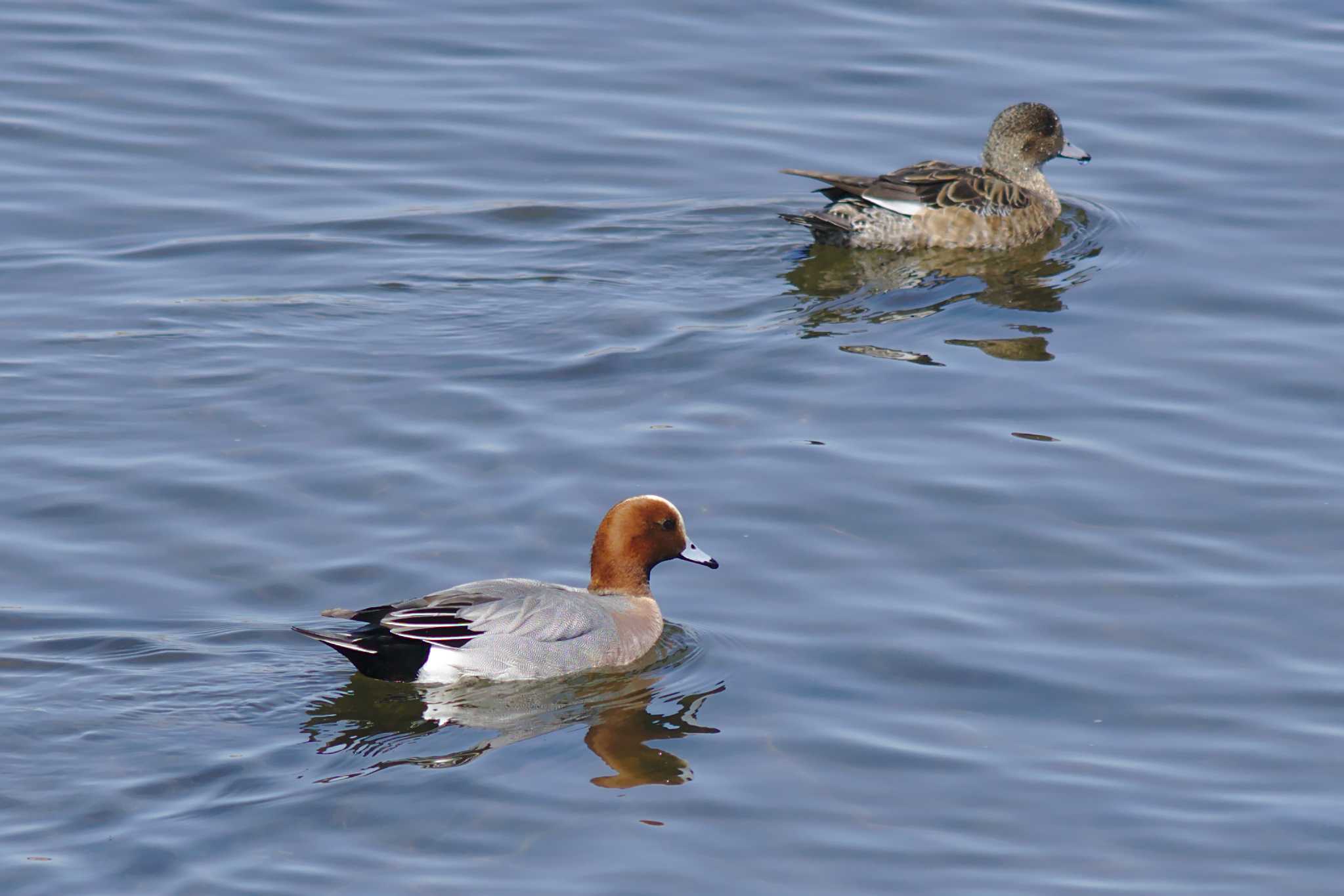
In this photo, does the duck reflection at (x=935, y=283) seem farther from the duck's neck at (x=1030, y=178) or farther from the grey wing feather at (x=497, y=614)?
the grey wing feather at (x=497, y=614)

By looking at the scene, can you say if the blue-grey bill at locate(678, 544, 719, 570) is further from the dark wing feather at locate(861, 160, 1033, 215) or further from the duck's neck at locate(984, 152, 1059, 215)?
the duck's neck at locate(984, 152, 1059, 215)

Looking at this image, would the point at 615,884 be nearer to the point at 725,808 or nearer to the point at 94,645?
the point at 725,808

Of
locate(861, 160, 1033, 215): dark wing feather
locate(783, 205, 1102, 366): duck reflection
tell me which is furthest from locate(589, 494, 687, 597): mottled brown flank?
locate(861, 160, 1033, 215): dark wing feather

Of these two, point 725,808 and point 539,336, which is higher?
point 539,336

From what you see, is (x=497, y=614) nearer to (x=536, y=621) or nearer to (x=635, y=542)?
(x=536, y=621)

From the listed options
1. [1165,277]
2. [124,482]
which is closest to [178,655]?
[124,482]

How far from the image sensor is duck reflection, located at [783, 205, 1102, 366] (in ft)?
38.8

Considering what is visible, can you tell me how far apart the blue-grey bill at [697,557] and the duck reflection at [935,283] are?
316cm

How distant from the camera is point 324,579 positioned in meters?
8.77

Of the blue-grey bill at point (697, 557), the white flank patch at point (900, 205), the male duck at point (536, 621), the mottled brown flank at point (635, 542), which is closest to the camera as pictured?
the male duck at point (536, 621)

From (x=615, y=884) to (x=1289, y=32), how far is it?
12.6 m

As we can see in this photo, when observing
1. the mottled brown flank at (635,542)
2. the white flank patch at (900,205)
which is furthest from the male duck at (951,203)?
the mottled brown flank at (635,542)

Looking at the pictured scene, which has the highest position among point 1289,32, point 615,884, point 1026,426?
point 1289,32

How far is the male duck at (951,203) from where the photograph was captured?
13.2 m
